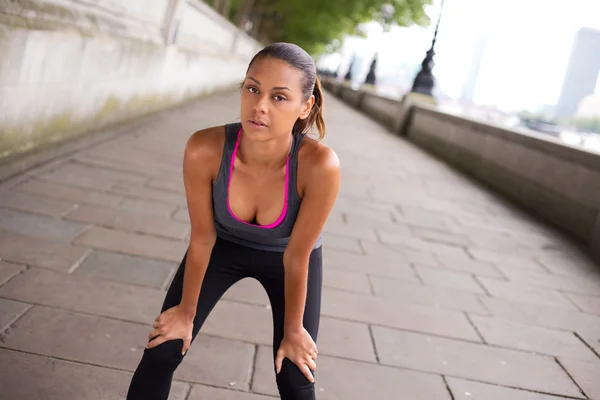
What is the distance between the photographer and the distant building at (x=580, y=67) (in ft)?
174

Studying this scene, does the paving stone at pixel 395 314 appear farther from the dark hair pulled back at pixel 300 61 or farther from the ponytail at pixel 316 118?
the dark hair pulled back at pixel 300 61

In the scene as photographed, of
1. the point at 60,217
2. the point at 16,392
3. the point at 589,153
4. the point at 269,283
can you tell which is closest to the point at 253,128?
the point at 269,283

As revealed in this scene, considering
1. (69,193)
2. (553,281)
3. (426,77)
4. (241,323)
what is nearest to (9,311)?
(241,323)

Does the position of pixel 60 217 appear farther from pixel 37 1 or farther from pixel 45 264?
pixel 37 1

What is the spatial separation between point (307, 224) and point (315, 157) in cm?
19

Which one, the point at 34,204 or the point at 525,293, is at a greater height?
the point at 525,293

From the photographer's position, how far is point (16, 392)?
200 centimetres

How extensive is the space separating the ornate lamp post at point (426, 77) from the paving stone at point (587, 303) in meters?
12.4

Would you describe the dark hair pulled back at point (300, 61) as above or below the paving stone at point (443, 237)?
above

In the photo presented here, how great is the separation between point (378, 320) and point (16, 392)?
190 cm

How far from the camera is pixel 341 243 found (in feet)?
15.0

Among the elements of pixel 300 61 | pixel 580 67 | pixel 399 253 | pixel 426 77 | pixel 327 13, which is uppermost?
pixel 580 67

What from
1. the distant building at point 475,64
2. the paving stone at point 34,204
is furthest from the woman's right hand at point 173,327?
the distant building at point 475,64

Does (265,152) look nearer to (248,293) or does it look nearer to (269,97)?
(269,97)
